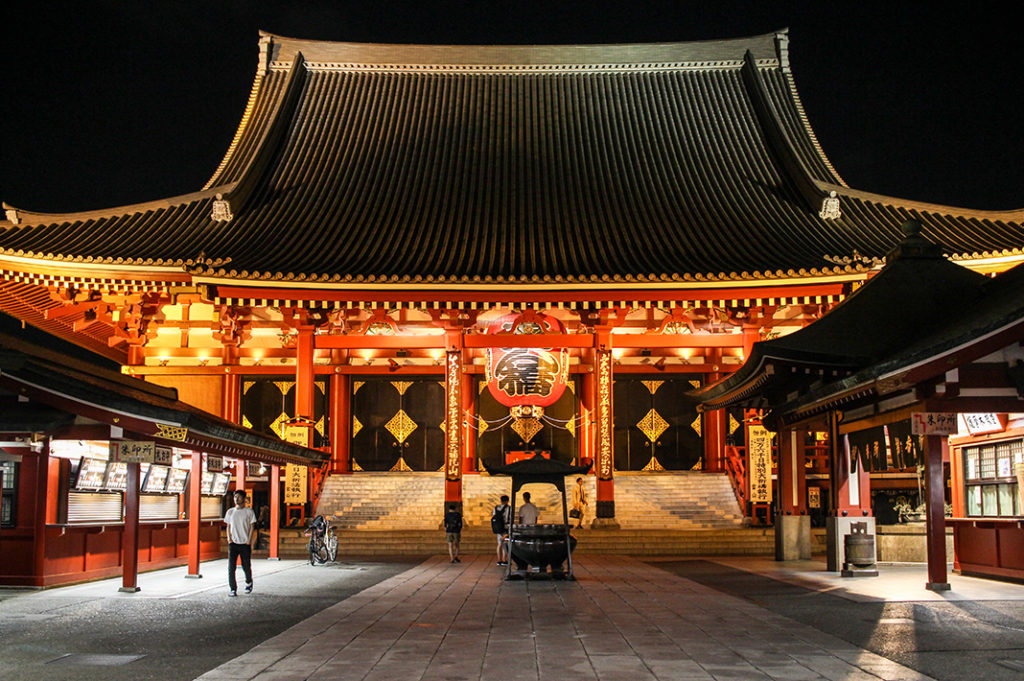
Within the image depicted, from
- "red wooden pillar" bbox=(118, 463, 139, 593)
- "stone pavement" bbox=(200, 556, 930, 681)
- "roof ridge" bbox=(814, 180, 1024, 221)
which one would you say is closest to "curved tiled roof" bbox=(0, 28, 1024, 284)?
"roof ridge" bbox=(814, 180, 1024, 221)

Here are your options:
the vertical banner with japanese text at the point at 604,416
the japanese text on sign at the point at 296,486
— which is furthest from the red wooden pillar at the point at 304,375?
the vertical banner with japanese text at the point at 604,416

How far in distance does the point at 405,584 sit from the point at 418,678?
786 cm

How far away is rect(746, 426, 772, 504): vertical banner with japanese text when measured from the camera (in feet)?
80.5

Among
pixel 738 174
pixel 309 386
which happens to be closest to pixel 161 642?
pixel 309 386

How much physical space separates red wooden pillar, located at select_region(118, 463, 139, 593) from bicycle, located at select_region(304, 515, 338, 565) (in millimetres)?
5238

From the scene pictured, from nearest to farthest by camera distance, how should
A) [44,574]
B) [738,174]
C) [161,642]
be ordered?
[161,642], [44,574], [738,174]

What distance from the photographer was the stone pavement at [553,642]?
8.52 meters

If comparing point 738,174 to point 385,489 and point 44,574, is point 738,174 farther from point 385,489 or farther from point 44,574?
point 44,574

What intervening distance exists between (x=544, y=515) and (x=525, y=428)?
153 inches

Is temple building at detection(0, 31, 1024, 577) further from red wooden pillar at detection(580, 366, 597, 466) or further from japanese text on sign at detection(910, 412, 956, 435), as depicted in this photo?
japanese text on sign at detection(910, 412, 956, 435)

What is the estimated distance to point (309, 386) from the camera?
2517 cm

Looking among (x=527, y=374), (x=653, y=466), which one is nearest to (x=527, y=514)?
(x=527, y=374)

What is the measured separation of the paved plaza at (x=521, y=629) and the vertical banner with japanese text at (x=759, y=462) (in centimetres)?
763

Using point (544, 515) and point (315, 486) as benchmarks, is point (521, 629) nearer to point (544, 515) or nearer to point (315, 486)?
point (315, 486)
